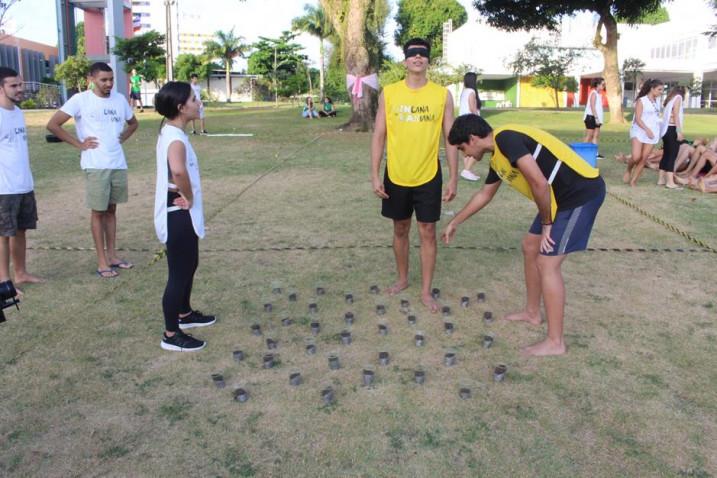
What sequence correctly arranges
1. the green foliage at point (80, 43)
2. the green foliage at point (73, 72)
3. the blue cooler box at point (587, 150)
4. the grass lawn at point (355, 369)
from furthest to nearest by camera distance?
the green foliage at point (80, 43), the green foliage at point (73, 72), the blue cooler box at point (587, 150), the grass lawn at point (355, 369)

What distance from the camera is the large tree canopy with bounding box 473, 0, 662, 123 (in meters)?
23.1

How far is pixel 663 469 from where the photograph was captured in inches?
112

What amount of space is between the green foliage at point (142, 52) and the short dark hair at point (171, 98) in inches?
1394

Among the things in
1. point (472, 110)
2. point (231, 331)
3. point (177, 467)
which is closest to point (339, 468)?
point (177, 467)

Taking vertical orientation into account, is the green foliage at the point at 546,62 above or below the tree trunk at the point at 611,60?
above

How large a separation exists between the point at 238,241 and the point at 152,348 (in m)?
2.81

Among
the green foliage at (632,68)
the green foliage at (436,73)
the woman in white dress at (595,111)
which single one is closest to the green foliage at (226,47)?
the green foliage at (436,73)

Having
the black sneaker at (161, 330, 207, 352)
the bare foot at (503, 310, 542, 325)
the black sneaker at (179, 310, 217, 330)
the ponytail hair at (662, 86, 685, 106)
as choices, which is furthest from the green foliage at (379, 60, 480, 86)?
the black sneaker at (161, 330, 207, 352)

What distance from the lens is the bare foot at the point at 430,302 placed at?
4.79 m

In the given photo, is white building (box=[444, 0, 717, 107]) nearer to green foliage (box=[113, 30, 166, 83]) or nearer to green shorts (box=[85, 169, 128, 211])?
green foliage (box=[113, 30, 166, 83])

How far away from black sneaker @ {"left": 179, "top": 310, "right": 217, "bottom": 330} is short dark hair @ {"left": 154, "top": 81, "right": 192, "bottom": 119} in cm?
150

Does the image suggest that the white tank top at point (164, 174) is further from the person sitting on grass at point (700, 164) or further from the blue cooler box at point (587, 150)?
the person sitting on grass at point (700, 164)

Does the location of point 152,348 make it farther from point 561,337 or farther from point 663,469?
point 663,469

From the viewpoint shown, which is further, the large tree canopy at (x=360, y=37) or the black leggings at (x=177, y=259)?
the large tree canopy at (x=360, y=37)
